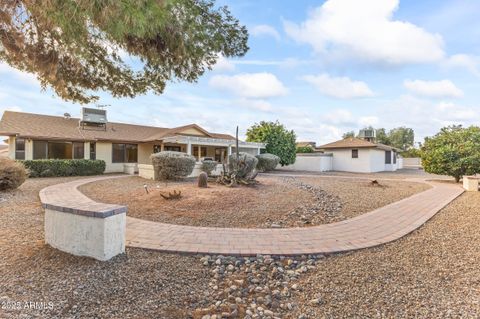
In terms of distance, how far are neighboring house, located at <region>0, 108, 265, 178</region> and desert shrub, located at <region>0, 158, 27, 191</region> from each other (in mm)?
6213

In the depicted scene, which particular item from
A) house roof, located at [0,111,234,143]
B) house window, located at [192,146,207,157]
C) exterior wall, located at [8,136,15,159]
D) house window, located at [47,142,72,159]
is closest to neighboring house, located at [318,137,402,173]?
house window, located at [192,146,207,157]

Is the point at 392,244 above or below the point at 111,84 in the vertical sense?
below

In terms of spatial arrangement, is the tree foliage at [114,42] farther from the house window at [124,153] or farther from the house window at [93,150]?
the house window at [124,153]

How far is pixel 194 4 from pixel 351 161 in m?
27.3

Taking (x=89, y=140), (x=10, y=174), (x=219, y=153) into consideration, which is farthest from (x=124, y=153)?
(x=10, y=174)

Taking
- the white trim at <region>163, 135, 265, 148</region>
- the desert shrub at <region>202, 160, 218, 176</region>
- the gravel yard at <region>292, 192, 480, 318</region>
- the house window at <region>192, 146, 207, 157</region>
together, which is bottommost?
the gravel yard at <region>292, 192, 480, 318</region>

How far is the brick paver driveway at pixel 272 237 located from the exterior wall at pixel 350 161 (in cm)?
2194

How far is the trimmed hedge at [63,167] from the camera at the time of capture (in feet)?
50.8

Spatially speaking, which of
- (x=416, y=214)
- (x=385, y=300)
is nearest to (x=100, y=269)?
(x=385, y=300)

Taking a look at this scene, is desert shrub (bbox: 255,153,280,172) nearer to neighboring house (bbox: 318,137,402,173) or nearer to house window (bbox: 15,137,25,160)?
neighboring house (bbox: 318,137,402,173)

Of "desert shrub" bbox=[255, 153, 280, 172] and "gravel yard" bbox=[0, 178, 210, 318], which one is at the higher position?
"desert shrub" bbox=[255, 153, 280, 172]

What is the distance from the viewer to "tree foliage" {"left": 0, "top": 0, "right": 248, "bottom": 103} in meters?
3.27

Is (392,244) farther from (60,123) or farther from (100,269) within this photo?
(60,123)

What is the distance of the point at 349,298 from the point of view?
3.07 metres
